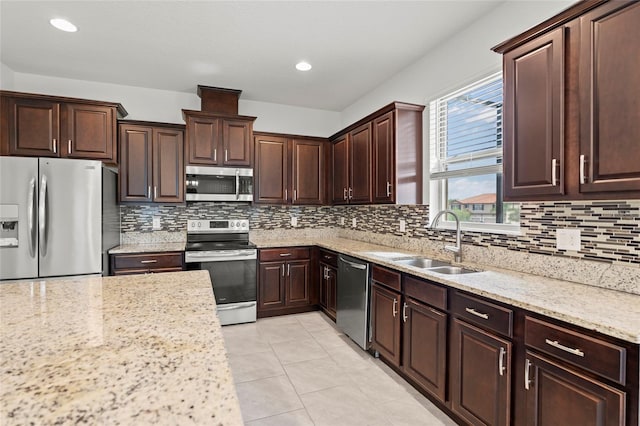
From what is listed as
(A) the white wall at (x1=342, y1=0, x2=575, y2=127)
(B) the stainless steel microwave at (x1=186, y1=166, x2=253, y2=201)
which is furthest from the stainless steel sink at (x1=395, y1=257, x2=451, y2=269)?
(B) the stainless steel microwave at (x1=186, y1=166, x2=253, y2=201)

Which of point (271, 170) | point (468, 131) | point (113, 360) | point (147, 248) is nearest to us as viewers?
point (113, 360)

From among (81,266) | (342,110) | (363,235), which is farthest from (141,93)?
(363,235)

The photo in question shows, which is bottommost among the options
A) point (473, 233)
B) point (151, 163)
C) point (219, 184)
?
point (473, 233)

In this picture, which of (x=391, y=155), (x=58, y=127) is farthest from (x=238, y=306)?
(x=58, y=127)

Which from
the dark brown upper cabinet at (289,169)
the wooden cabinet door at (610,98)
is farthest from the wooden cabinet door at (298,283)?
the wooden cabinet door at (610,98)

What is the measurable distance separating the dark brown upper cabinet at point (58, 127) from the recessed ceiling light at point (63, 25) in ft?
2.51

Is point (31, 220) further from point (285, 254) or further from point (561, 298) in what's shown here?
point (561, 298)

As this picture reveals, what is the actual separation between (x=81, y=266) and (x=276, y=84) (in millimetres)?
2727

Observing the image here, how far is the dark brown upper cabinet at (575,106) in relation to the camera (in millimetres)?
1386

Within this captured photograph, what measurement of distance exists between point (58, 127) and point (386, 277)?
337 cm

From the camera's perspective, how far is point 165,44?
9.29 feet

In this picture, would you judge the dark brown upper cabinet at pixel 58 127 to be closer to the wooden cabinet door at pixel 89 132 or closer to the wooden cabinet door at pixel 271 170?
the wooden cabinet door at pixel 89 132

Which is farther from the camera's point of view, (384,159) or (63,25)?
(384,159)

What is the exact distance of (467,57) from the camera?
260 cm
